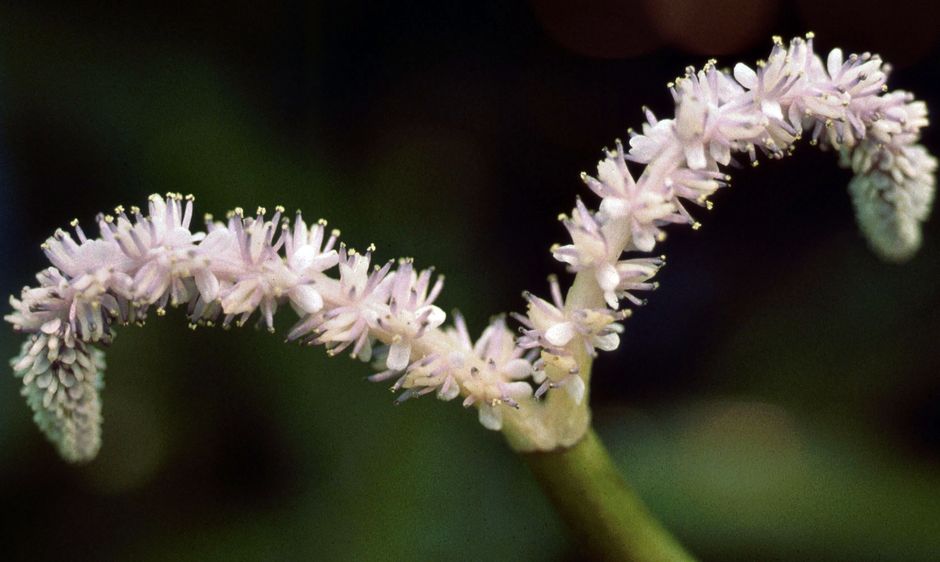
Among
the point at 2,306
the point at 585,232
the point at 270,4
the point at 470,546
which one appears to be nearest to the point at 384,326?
the point at 585,232

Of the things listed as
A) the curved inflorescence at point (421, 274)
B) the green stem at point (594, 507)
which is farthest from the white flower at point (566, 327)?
the green stem at point (594, 507)

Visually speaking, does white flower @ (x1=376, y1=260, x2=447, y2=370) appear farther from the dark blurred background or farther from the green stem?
the dark blurred background

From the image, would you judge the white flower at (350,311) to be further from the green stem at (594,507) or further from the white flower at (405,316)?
the green stem at (594,507)

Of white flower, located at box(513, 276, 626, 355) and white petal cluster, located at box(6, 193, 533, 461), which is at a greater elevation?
white petal cluster, located at box(6, 193, 533, 461)

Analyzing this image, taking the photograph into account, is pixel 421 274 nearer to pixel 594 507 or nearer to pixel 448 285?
pixel 594 507

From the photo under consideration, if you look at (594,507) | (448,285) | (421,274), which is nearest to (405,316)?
(421,274)

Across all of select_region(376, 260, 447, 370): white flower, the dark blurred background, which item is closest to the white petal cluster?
select_region(376, 260, 447, 370): white flower
